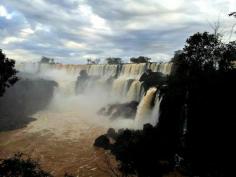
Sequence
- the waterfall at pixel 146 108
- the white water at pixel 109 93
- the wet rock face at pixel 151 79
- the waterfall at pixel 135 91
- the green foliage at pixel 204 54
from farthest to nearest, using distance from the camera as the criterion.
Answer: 1. the waterfall at pixel 135 91
2. the wet rock face at pixel 151 79
3. the white water at pixel 109 93
4. the waterfall at pixel 146 108
5. the green foliage at pixel 204 54

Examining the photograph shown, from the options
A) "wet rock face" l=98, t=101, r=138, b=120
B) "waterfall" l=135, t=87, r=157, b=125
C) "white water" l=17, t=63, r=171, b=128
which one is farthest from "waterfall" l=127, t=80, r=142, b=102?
"waterfall" l=135, t=87, r=157, b=125

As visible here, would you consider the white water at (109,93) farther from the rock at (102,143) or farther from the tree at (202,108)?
the rock at (102,143)

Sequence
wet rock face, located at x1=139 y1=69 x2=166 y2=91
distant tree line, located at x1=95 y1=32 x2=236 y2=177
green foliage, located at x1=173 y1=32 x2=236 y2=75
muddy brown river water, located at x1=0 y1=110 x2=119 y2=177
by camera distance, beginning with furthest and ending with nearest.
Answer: wet rock face, located at x1=139 y1=69 x2=166 y2=91 < green foliage, located at x1=173 y1=32 x2=236 y2=75 < muddy brown river water, located at x1=0 y1=110 x2=119 y2=177 < distant tree line, located at x1=95 y1=32 x2=236 y2=177

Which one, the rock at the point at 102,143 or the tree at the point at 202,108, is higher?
the tree at the point at 202,108

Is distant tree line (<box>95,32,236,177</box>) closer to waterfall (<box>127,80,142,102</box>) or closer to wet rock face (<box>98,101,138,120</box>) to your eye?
wet rock face (<box>98,101,138,120</box>)

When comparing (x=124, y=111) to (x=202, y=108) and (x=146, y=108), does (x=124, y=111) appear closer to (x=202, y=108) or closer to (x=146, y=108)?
(x=146, y=108)

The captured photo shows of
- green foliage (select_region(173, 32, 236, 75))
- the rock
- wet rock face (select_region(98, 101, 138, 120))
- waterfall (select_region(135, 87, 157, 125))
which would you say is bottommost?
the rock

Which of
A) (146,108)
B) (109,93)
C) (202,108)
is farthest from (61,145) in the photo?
(109,93)

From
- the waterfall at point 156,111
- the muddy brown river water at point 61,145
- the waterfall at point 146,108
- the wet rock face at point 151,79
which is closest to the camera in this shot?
the muddy brown river water at point 61,145

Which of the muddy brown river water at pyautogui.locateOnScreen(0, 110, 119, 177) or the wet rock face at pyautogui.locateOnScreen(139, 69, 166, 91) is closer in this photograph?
the muddy brown river water at pyautogui.locateOnScreen(0, 110, 119, 177)

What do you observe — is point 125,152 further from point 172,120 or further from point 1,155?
point 1,155

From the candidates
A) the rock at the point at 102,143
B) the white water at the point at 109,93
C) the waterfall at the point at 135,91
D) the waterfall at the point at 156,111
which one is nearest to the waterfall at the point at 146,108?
the white water at the point at 109,93
